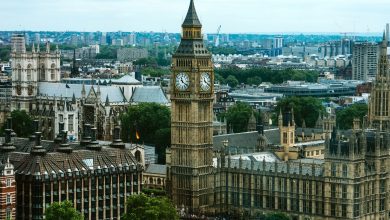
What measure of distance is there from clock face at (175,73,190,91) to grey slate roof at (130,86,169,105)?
2252 inches

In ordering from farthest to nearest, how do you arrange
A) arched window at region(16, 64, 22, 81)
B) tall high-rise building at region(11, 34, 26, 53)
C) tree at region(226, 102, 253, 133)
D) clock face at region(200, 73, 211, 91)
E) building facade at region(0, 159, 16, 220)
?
tall high-rise building at region(11, 34, 26, 53)
arched window at region(16, 64, 22, 81)
tree at region(226, 102, 253, 133)
clock face at region(200, 73, 211, 91)
building facade at region(0, 159, 16, 220)

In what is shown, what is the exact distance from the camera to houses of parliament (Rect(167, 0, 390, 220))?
→ 4075 inches

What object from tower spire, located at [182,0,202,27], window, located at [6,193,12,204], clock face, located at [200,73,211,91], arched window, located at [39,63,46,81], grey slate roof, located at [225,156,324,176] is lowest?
window, located at [6,193,12,204]

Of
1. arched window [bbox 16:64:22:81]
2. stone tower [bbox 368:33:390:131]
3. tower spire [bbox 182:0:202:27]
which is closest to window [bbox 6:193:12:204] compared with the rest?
tower spire [bbox 182:0:202:27]

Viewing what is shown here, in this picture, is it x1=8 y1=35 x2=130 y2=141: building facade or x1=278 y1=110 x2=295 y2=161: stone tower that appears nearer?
x1=278 y1=110 x2=295 y2=161: stone tower

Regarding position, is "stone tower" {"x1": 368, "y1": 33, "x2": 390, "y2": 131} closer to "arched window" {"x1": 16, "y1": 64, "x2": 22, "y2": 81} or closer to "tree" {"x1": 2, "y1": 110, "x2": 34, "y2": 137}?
"tree" {"x1": 2, "y1": 110, "x2": 34, "y2": 137}

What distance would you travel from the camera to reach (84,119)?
531 feet

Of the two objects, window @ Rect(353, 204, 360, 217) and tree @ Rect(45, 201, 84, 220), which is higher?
tree @ Rect(45, 201, 84, 220)

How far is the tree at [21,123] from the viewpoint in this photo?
153 metres

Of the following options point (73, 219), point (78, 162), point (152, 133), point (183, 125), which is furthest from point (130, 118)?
point (73, 219)

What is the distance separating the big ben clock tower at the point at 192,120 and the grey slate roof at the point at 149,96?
56794mm

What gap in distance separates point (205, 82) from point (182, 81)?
246 centimetres

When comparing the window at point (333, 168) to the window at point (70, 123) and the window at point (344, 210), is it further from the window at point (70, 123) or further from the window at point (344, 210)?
the window at point (70, 123)

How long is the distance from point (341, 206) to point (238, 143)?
27918 mm
